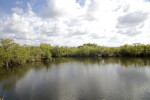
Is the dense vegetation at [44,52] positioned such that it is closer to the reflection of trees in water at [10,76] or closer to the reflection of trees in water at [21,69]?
the reflection of trees in water at [21,69]

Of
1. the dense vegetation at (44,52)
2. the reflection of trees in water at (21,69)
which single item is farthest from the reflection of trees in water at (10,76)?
the dense vegetation at (44,52)

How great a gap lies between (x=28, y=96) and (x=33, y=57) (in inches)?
1678

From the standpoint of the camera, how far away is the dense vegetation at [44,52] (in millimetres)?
38344

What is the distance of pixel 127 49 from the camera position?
7069 cm

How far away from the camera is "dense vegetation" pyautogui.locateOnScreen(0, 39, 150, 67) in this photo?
38.3 m

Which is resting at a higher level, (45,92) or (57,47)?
(57,47)

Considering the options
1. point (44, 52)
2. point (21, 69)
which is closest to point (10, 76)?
point (21, 69)

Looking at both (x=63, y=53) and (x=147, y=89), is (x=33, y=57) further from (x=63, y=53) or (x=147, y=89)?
(x=147, y=89)

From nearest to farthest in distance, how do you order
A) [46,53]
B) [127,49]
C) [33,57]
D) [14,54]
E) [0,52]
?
[0,52] < [14,54] < [33,57] < [46,53] < [127,49]

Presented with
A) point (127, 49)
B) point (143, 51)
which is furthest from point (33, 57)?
point (143, 51)

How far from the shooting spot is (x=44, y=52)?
62.8 meters

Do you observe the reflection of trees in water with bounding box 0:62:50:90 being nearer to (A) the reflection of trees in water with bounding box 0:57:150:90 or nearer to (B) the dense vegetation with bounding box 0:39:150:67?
(A) the reflection of trees in water with bounding box 0:57:150:90

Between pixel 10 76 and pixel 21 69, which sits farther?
pixel 21 69

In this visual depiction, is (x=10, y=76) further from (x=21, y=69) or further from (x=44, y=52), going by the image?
(x=44, y=52)
